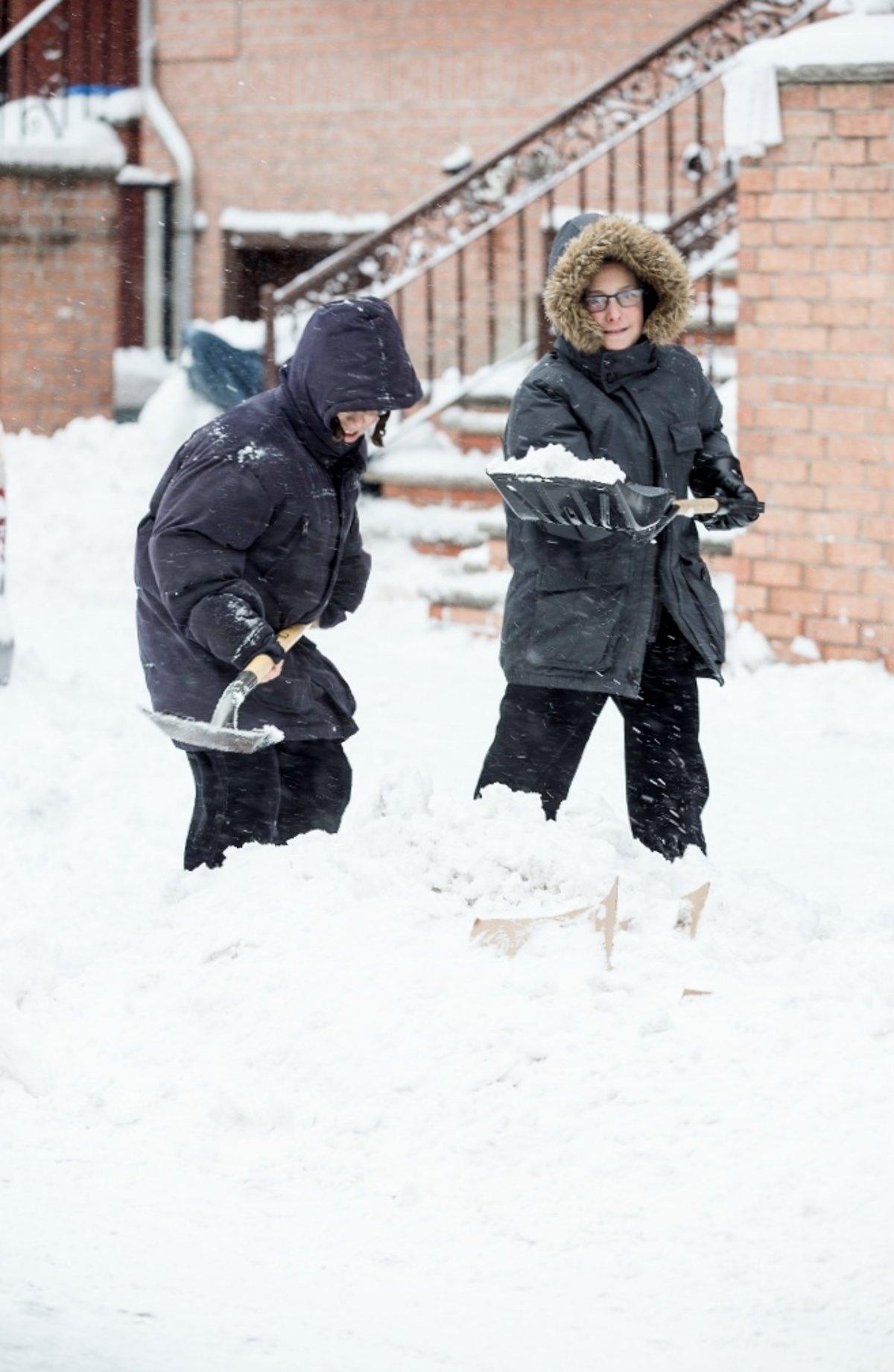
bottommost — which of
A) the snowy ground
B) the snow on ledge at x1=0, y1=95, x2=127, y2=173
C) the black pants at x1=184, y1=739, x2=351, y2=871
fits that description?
the snowy ground

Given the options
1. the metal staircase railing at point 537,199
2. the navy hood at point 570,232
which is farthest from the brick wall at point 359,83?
the navy hood at point 570,232

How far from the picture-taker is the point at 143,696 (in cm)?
714

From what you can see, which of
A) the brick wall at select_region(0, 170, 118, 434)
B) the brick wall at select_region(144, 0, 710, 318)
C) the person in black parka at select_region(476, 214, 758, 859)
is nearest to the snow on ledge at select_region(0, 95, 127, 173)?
the brick wall at select_region(0, 170, 118, 434)

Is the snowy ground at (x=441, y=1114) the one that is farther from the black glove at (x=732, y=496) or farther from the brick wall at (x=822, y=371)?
the brick wall at (x=822, y=371)

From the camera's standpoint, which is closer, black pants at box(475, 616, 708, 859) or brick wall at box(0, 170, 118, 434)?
black pants at box(475, 616, 708, 859)

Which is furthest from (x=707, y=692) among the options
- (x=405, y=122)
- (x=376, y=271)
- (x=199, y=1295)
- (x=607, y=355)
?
(x=405, y=122)

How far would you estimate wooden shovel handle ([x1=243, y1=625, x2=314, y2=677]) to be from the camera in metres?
3.96

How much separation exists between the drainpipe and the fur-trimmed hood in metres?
8.91

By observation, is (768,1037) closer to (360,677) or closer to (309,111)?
(360,677)

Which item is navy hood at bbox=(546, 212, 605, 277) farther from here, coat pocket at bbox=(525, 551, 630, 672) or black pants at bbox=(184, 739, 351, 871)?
black pants at bbox=(184, 739, 351, 871)

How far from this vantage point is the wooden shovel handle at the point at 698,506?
14.0 ft

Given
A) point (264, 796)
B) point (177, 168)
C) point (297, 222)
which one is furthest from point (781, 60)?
point (177, 168)

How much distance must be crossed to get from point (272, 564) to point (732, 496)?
1.07 m

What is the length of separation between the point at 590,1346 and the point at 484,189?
9059 millimetres
